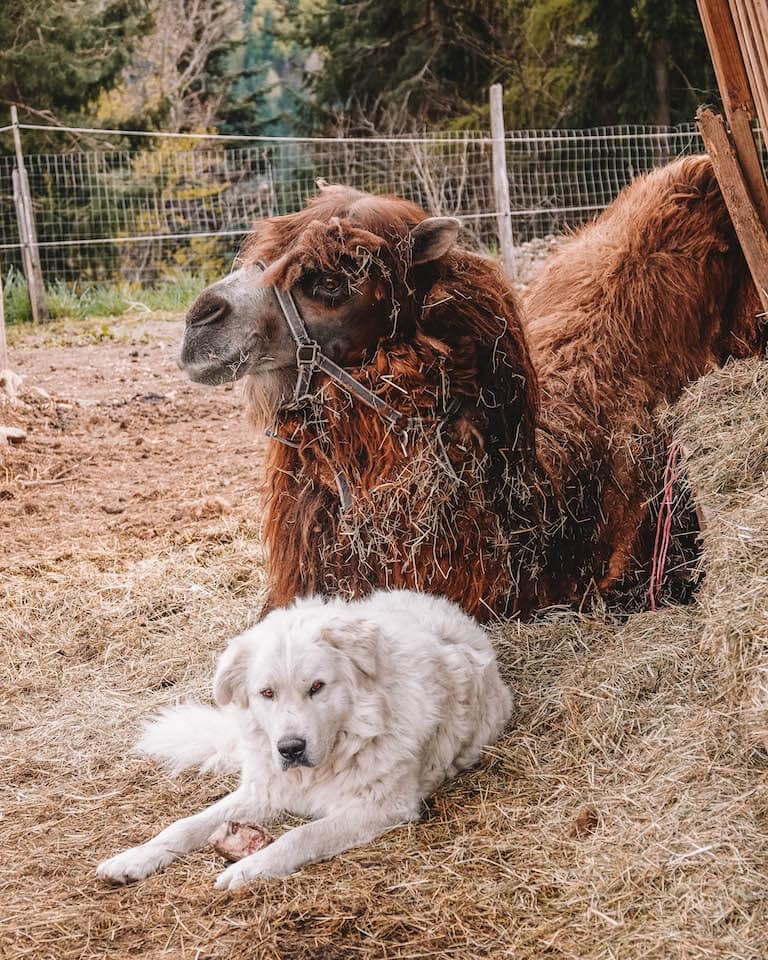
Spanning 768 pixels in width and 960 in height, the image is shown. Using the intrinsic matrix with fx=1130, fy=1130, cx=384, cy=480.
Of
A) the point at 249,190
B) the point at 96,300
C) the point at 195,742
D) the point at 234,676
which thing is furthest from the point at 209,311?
the point at 249,190

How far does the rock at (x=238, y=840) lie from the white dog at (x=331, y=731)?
95 mm

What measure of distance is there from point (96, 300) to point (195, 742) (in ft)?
37.8

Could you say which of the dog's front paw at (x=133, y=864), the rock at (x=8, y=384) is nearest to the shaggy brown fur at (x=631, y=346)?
the dog's front paw at (x=133, y=864)

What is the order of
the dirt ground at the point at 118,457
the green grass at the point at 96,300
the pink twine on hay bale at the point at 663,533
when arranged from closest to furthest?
the pink twine on hay bale at the point at 663,533, the dirt ground at the point at 118,457, the green grass at the point at 96,300

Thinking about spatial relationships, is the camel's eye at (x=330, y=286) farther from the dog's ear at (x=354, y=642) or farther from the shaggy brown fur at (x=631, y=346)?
the dog's ear at (x=354, y=642)

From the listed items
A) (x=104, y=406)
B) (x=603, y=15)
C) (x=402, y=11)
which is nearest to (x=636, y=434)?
(x=104, y=406)

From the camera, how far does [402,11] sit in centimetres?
2016

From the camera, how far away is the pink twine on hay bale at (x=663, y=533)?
4324 mm

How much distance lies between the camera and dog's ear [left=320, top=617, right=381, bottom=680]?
336 centimetres

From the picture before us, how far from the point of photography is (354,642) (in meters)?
3.36

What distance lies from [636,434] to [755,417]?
900mm

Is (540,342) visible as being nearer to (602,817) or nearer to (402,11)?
(602,817)

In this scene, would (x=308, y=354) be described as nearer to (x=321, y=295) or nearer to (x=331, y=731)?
(x=321, y=295)

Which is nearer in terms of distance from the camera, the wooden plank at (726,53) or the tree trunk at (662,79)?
the wooden plank at (726,53)
